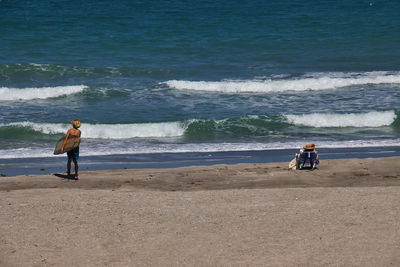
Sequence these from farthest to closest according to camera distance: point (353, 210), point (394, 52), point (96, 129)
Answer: point (394, 52), point (96, 129), point (353, 210)

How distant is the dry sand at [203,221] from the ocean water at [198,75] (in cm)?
418

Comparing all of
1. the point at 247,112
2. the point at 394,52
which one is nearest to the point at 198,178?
the point at 247,112

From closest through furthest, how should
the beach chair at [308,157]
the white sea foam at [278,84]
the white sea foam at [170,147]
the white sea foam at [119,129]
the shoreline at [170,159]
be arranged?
1. the beach chair at [308,157]
2. the shoreline at [170,159]
3. the white sea foam at [170,147]
4. the white sea foam at [119,129]
5. the white sea foam at [278,84]

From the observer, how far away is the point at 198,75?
25.5 meters

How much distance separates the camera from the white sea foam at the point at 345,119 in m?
19.2

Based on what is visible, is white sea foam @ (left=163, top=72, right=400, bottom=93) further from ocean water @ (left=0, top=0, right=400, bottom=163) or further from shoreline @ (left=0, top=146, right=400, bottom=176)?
shoreline @ (left=0, top=146, right=400, bottom=176)

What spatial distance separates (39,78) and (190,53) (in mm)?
7170

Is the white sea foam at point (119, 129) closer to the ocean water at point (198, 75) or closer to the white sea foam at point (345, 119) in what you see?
the ocean water at point (198, 75)

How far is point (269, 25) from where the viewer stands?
33719mm

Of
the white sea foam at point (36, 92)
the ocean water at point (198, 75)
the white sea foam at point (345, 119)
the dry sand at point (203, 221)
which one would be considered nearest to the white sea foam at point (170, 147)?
the ocean water at point (198, 75)

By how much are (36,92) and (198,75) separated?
6.42 meters

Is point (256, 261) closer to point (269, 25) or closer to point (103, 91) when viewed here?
point (103, 91)

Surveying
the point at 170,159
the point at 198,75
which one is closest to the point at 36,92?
the point at 198,75

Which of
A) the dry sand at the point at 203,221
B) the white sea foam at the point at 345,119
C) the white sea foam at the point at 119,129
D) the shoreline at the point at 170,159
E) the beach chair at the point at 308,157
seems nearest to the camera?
the dry sand at the point at 203,221
